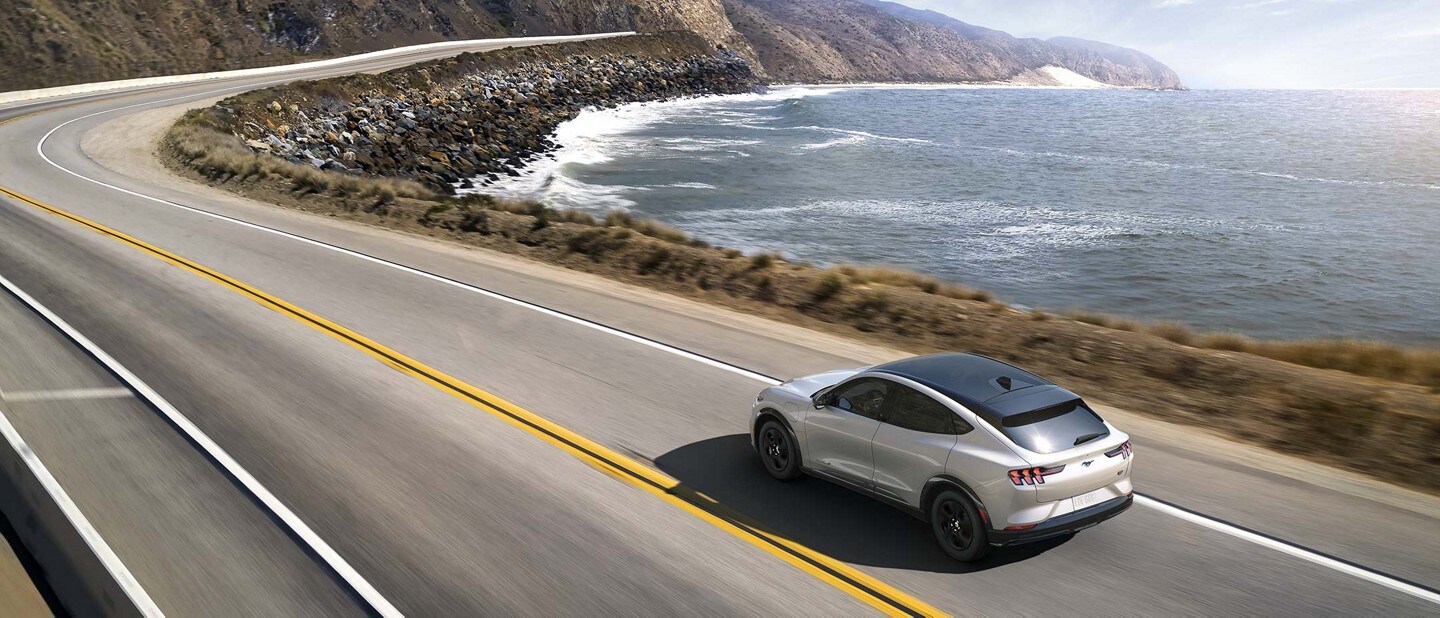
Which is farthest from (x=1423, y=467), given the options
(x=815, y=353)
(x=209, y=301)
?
(x=209, y=301)

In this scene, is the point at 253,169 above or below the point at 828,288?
below

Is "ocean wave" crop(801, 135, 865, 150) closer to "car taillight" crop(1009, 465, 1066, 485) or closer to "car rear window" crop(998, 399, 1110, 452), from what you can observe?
"car rear window" crop(998, 399, 1110, 452)

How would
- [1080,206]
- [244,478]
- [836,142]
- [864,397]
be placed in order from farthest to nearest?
1. [836,142]
2. [1080,206]
3. [244,478]
4. [864,397]

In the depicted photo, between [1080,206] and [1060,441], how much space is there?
35.9 m

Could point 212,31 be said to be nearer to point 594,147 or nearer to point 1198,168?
point 594,147

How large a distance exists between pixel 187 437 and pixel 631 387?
4640mm

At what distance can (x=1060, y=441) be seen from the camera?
20.8 feet

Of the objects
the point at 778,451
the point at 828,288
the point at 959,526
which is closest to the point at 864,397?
the point at 778,451

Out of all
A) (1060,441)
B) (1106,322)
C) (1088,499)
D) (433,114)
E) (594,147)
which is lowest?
(594,147)

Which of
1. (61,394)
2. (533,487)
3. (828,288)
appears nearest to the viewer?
(533,487)

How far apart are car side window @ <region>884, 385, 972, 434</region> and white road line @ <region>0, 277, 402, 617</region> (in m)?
3.99

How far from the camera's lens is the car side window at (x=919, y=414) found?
662 centimetres

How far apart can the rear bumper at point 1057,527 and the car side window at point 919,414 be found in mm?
804

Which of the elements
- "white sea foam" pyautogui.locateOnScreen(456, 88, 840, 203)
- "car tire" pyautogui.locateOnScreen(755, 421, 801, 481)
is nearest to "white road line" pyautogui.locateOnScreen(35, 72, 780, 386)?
"car tire" pyautogui.locateOnScreen(755, 421, 801, 481)
